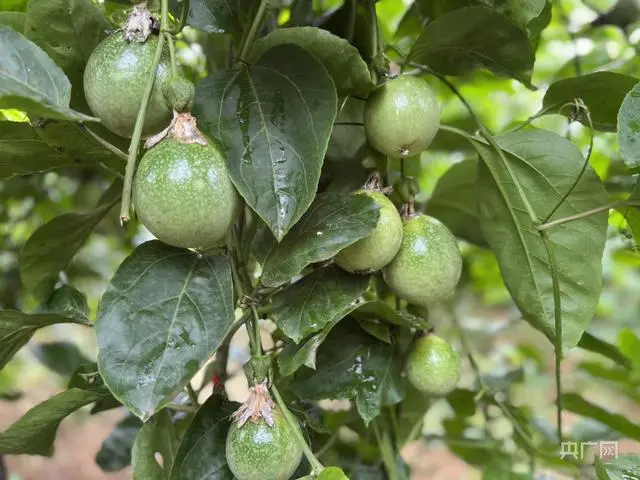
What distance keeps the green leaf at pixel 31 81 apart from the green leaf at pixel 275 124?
104mm

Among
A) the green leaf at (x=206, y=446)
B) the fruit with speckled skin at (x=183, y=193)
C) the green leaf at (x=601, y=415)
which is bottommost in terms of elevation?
the green leaf at (x=601, y=415)

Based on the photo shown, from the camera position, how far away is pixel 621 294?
3312 millimetres

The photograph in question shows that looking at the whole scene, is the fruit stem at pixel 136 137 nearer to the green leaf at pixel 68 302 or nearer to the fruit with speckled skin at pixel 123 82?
the fruit with speckled skin at pixel 123 82

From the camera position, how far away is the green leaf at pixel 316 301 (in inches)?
21.0

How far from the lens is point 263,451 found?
0.49m

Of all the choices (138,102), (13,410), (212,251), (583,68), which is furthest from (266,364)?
(13,410)

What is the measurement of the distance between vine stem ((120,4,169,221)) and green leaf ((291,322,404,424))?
0.26m

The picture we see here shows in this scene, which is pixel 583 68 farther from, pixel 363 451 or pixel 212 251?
pixel 212 251

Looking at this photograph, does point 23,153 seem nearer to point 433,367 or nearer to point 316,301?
point 316,301

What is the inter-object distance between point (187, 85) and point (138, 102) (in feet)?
0.15

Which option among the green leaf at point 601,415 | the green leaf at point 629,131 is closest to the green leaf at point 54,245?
the green leaf at point 629,131

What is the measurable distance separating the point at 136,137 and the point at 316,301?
0.21m

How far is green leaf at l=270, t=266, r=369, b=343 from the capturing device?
0.53 meters

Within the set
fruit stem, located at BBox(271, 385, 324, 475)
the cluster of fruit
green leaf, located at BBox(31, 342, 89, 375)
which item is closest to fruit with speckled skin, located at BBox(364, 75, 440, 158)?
the cluster of fruit
